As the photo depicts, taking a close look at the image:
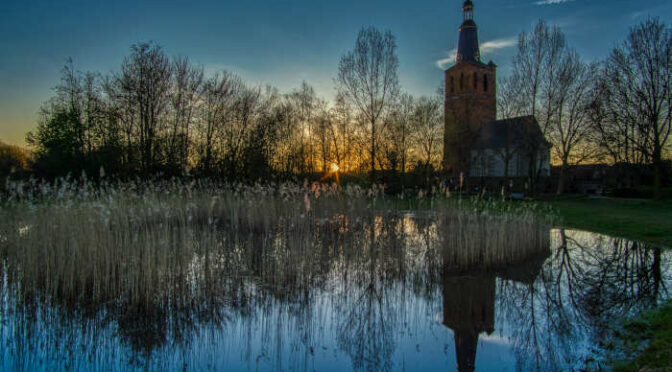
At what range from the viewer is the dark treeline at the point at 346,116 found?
18391mm

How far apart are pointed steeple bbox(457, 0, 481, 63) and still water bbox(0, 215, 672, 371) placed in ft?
134

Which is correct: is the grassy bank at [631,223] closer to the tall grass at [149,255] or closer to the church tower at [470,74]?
the tall grass at [149,255]

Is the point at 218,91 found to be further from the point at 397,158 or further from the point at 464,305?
the point at 464,305

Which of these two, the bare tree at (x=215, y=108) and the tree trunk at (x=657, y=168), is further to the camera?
the bare tree at (x=215, y=108)

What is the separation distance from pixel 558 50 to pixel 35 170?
91.3 feet

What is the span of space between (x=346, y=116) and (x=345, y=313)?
2091 centimetres

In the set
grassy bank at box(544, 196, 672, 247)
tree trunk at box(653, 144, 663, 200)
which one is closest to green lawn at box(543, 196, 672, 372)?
grassy bank at box(544, 196, 672, 247)

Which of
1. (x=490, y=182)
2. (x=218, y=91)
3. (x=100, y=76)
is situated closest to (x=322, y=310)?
(x=218, y=91)

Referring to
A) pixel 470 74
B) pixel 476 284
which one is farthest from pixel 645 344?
pixel 470 74

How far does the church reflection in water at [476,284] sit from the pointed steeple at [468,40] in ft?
130

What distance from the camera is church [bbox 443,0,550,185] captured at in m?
24.2

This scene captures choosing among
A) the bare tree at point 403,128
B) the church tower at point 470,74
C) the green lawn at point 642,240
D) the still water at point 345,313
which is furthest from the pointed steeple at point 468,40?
the still water at point 345,313

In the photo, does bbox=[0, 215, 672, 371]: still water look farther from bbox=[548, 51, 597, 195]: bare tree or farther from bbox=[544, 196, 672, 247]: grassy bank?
bbox=[548, 51, 597, 195]: bare tree

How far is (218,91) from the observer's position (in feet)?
68.9
